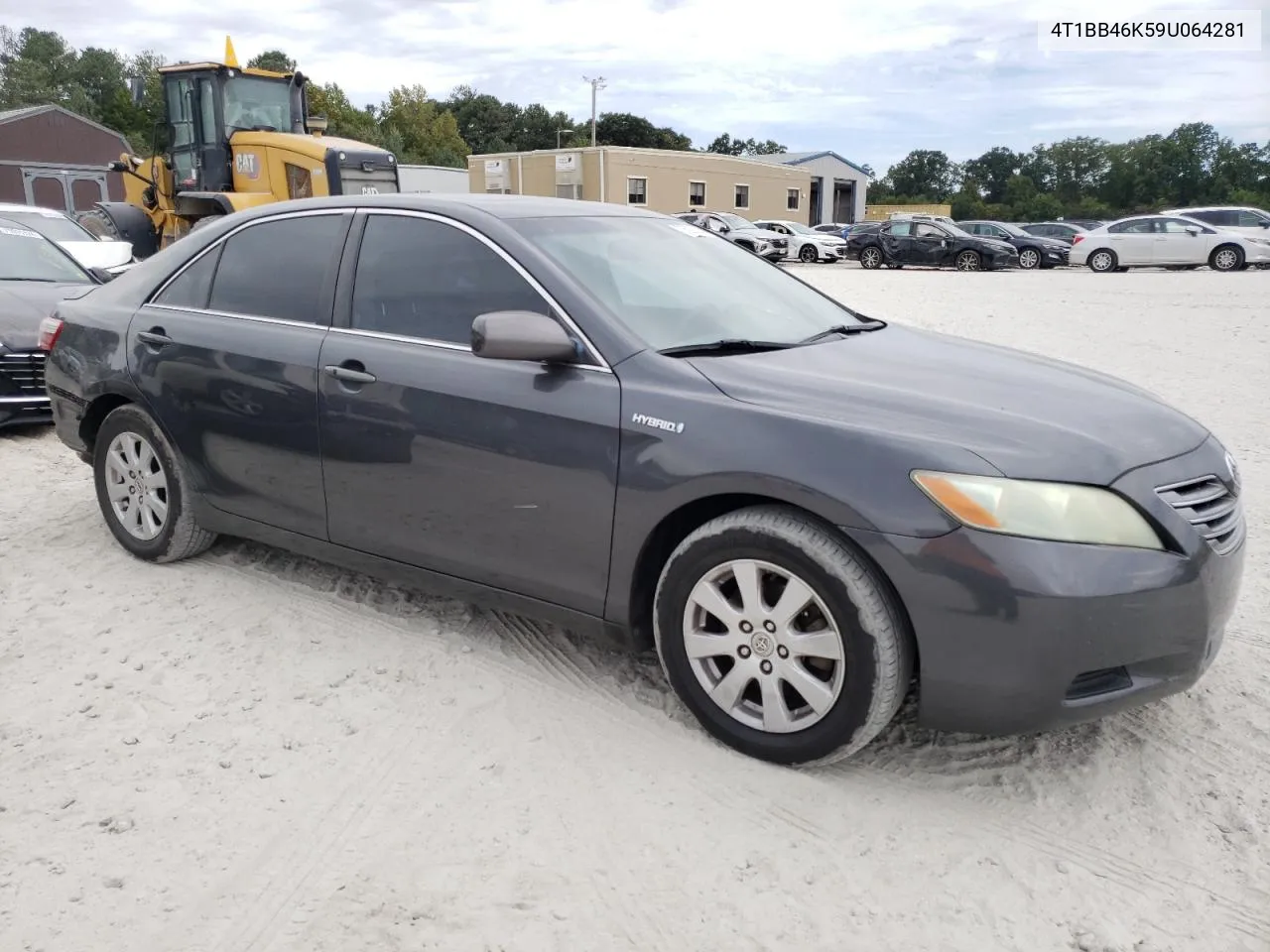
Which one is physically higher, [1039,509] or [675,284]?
[675,284]

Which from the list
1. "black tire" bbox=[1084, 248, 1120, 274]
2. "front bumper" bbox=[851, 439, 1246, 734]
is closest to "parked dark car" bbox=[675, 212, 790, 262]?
"black tire" bbox=[1084, 248, 1120, 274]

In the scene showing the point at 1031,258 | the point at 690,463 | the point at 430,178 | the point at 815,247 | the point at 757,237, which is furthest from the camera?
the point at 430,178

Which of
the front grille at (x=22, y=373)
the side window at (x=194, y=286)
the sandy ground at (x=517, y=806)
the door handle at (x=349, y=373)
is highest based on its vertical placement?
the side window at (x=194, y=286)

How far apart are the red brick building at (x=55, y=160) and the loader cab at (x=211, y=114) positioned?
25847mm

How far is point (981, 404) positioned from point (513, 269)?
159 cm

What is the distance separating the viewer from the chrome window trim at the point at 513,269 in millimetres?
3240

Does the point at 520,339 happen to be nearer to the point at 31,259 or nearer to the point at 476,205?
the point at 476,205

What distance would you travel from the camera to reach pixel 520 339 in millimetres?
3158

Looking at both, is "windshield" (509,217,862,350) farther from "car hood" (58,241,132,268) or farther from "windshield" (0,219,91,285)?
"car hood" (58,241,132,268)

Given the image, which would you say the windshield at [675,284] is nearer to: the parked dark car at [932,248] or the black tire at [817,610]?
the black tire at [817,610]

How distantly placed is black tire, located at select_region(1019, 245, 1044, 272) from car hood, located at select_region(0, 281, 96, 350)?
24445 mm

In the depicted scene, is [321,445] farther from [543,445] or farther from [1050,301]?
[1050,301]

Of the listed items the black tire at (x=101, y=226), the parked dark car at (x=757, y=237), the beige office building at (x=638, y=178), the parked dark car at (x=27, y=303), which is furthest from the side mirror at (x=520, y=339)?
the beige office building at (x=638, y=178)

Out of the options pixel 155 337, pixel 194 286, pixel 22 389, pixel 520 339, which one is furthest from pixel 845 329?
pixel 22 389
